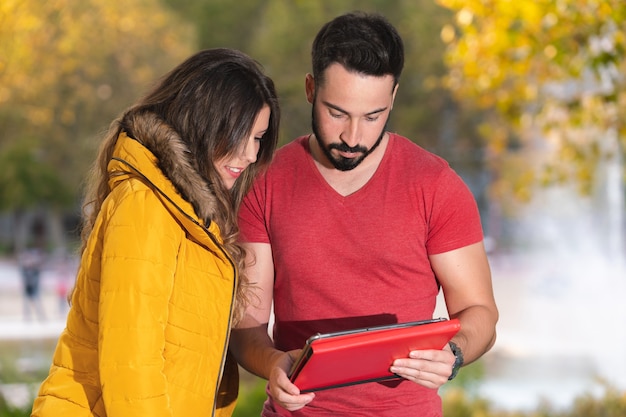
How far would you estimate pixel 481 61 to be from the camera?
4895 mm

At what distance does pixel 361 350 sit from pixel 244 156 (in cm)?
46

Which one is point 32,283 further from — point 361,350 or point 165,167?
point 361,350

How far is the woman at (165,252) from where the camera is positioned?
1566 millimetres

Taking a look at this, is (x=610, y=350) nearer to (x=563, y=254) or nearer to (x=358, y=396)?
(x=563, y=254)

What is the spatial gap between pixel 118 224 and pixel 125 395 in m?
0.29

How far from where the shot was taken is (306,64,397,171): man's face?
185cm

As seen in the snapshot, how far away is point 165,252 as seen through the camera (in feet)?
5.31

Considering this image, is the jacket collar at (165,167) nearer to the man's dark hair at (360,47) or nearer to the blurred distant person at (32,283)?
the man's dark hair at (360,47)

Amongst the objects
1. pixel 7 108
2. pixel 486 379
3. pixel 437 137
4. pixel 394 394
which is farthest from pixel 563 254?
pixel 394 394

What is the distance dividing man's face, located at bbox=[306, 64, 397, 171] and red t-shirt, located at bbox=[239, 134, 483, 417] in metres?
0.11

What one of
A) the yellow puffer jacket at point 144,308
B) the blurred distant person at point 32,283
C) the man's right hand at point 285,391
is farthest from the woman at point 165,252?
the blurred distant person at point 32,283

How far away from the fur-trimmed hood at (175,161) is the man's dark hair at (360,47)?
35 centimetres

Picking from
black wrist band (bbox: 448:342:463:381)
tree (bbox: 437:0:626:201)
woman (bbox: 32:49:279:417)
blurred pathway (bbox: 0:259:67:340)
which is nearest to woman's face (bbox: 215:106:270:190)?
woman (bbox: 32:49:279:417)

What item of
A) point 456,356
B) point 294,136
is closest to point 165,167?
point 456,356
